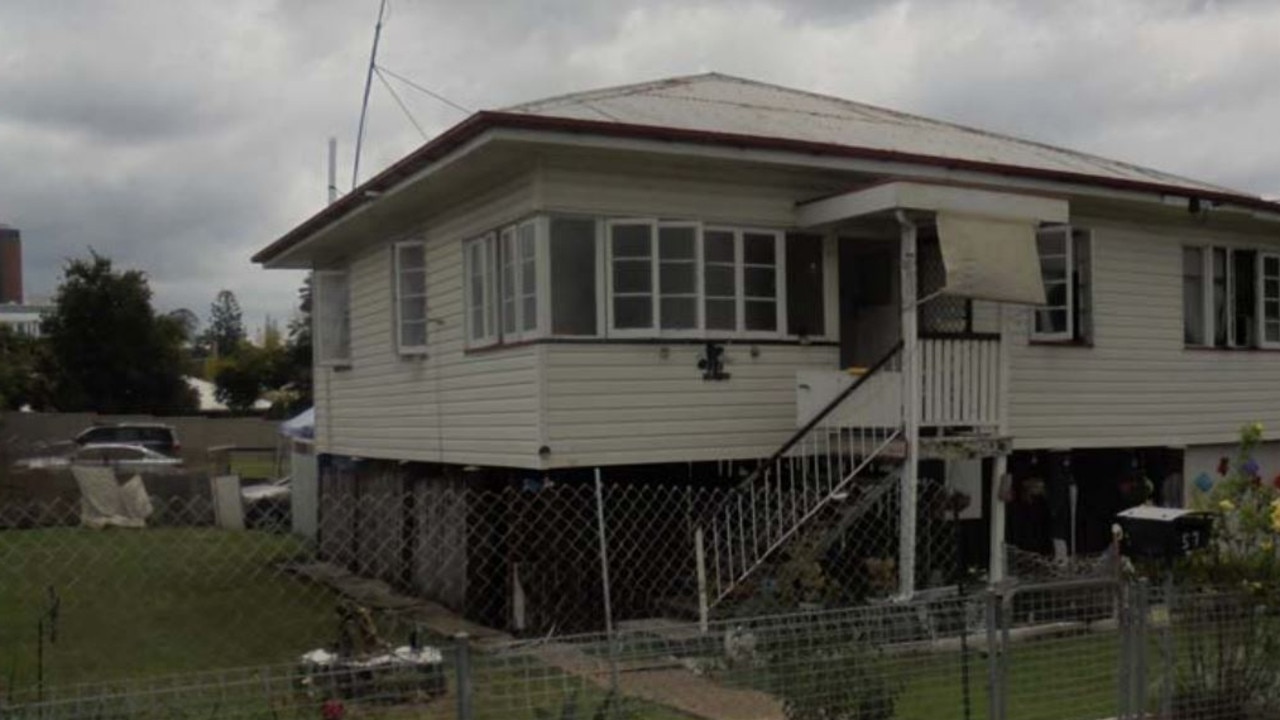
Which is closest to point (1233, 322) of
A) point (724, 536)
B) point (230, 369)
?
point (724, 536)

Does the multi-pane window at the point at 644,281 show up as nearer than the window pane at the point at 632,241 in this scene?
Yes

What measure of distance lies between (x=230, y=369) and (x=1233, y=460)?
179 ft

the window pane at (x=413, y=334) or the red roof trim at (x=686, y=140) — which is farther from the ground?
the red roof trim at (x=686, y=140)

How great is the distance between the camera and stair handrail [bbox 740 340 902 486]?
12.4 metres

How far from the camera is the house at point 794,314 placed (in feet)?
40.4

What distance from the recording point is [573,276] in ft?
41.0

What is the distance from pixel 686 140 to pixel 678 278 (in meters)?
1.33

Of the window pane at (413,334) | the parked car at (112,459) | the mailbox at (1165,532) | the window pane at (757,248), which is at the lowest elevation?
the parked car at (112,459)

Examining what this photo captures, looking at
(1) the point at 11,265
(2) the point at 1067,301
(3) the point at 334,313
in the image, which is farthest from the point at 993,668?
(1) the point at 11,265

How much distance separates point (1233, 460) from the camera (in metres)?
16.9

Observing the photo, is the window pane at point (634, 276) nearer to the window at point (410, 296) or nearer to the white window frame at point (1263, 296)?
the window at point (410, 296)

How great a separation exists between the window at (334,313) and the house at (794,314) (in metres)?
1.81

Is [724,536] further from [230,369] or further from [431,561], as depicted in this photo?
[230,369]

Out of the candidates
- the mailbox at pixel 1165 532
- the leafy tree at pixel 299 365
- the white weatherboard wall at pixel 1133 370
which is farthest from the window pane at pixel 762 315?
the leafy tree at pixel 299 365
